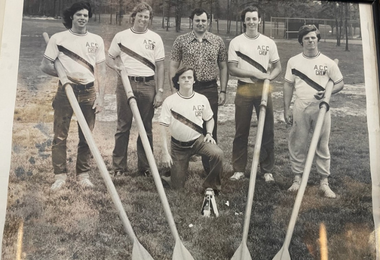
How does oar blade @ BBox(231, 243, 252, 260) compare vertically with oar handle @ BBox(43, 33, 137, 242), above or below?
below

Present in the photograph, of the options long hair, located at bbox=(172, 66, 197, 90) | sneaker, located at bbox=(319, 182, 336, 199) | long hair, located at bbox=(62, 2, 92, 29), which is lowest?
sneaker, located at bbox=(319, 182, 336, 199)

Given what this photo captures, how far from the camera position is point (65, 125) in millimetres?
2711

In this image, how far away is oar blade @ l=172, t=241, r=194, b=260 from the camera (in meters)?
2.46

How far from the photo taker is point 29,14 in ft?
9.22

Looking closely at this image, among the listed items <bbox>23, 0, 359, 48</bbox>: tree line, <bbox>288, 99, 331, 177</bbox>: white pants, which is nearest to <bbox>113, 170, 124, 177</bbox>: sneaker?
<bbox>23, 0, 359, 48</bbox>: tree line

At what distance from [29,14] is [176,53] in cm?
110

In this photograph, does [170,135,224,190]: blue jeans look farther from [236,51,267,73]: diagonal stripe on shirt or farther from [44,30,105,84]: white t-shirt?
[44,30,105,84]: white t-shirt

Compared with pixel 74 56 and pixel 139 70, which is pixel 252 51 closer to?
pixel 139 70

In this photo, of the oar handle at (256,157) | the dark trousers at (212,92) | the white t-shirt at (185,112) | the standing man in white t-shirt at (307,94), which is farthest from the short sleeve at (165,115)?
the standing man in white t-shirt at (307,94)

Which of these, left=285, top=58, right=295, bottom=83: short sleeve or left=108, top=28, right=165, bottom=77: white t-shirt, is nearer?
left=108, top=28, right=165, bottom=77: white t-shirt

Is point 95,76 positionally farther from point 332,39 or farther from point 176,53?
point 332,39

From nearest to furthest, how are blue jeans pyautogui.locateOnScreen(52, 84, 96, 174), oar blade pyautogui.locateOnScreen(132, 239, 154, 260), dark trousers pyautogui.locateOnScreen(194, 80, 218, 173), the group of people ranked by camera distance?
oar blade pyautogui.locateOnScreen(132, 239, 154, 260) → blue jeans pyautogui.locateOnScreen(52, 84, 96, 174) → the group of people → dark trousers pyautogui.locateOnScreen(194, 80, 218, 173)

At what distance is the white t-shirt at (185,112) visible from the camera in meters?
2.78

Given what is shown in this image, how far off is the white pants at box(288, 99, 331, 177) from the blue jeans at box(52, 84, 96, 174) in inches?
58.3
